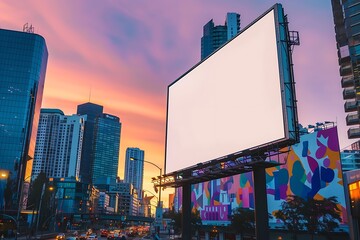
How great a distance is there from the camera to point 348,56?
94688 millimetres

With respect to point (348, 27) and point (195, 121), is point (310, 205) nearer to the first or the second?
point (195, 121)

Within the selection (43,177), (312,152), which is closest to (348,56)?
(312,152)

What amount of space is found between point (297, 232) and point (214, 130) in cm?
4414

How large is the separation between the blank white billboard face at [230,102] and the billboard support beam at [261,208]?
2349mm

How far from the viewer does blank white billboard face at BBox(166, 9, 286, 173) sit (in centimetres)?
2258

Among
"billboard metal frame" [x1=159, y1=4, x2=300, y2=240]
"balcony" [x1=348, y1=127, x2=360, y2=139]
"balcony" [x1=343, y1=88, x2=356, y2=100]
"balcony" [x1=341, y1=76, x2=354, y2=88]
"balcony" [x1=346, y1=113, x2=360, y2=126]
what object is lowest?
"billboard metal frame" [x1=159, y1=4, x2=300, y2=240]

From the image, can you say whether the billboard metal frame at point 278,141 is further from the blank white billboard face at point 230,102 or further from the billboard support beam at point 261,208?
→ the blank white billboard face at point 230,102

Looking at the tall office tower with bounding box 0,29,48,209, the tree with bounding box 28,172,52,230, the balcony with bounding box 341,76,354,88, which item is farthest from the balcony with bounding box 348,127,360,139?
the tall office tower with bounding box 0,29,48,209

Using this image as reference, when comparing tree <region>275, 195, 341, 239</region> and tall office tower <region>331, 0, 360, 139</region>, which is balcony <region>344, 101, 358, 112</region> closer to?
tall office tower <region>331, 0, 360, 139</region>

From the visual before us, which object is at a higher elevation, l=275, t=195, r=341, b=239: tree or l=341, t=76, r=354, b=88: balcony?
l=341, t=76, r=354, b=88: balcony

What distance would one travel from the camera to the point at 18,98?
15350 centimetres

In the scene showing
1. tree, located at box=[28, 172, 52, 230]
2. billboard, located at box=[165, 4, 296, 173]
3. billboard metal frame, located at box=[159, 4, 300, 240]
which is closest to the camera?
billboard metal frame, located at box=[159, 4, 300, 240]

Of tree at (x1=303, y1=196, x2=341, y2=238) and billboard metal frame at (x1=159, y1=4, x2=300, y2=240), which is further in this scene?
tree at (x1=303, y1=196, x2=341, y2=238)

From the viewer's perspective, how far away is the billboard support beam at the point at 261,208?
23.0 metres
